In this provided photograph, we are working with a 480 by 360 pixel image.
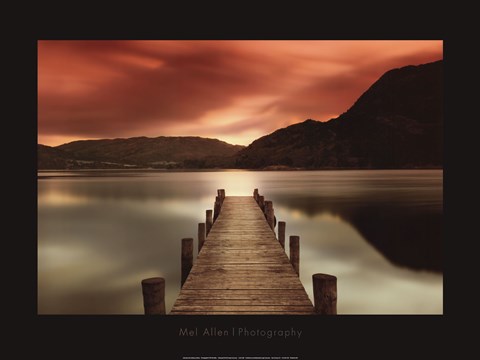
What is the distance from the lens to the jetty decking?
436 cm

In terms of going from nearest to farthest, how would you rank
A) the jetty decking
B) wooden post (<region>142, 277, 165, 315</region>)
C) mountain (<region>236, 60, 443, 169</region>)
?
wooden post (<region>142, 277, 165, 315</region>), the jetty decking, mountain (<region>236, 60, 443, 169</region>)

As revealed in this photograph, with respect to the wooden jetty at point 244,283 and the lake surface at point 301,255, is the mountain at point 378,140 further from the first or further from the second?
the wooden jetty at point 244,283

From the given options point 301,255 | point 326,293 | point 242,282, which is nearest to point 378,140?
point 301,255

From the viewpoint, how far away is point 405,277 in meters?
10.1

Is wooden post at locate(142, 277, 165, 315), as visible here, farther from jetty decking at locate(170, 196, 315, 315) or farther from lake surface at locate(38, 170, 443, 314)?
lake surface at locate(38, 170, 443, 314)

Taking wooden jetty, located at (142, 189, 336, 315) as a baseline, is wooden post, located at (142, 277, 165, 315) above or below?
above

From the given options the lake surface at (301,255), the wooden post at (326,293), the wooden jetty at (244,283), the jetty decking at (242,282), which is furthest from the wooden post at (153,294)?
the lake surface at (301,255)

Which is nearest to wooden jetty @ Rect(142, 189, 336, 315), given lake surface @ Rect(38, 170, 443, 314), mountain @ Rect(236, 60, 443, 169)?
lake surface @ Rect(38, 170, 443, 314)

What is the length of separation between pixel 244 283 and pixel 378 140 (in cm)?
15147

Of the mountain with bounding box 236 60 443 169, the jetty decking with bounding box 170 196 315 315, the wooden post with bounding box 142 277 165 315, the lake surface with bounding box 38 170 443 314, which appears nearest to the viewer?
the wooden post with bounding box 142 277 165 315

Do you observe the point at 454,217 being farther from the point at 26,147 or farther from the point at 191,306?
the point at 26,147
